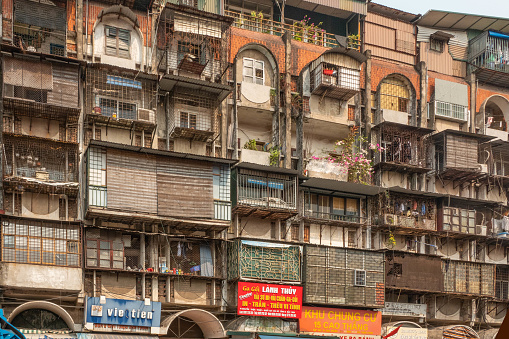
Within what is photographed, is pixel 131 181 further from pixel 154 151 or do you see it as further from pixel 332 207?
pixel 332 207

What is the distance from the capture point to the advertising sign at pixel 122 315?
2819 cm

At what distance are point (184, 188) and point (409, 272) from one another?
12.8m

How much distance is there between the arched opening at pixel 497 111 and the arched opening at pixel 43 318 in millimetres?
26423

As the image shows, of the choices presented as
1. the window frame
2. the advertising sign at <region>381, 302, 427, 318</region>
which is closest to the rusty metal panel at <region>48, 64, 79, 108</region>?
the window frame

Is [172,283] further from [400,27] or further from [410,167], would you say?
[400,27]

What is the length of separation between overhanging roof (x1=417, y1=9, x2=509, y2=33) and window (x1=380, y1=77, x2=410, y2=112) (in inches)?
178

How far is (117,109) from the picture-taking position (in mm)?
30641

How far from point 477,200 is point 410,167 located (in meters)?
4.89

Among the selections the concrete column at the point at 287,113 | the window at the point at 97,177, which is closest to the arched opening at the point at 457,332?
the concrete column at the point at 287,113

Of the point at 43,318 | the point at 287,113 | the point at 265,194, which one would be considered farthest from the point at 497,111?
the point at 43,318

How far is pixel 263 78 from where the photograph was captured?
35.8 m

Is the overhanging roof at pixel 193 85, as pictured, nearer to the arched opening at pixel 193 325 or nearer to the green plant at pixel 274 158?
the green plant at pixel 274 158

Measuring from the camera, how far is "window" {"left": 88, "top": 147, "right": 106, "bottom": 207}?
28.8 meters

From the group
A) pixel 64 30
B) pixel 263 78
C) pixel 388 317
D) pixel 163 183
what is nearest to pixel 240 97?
pixel 263 78
